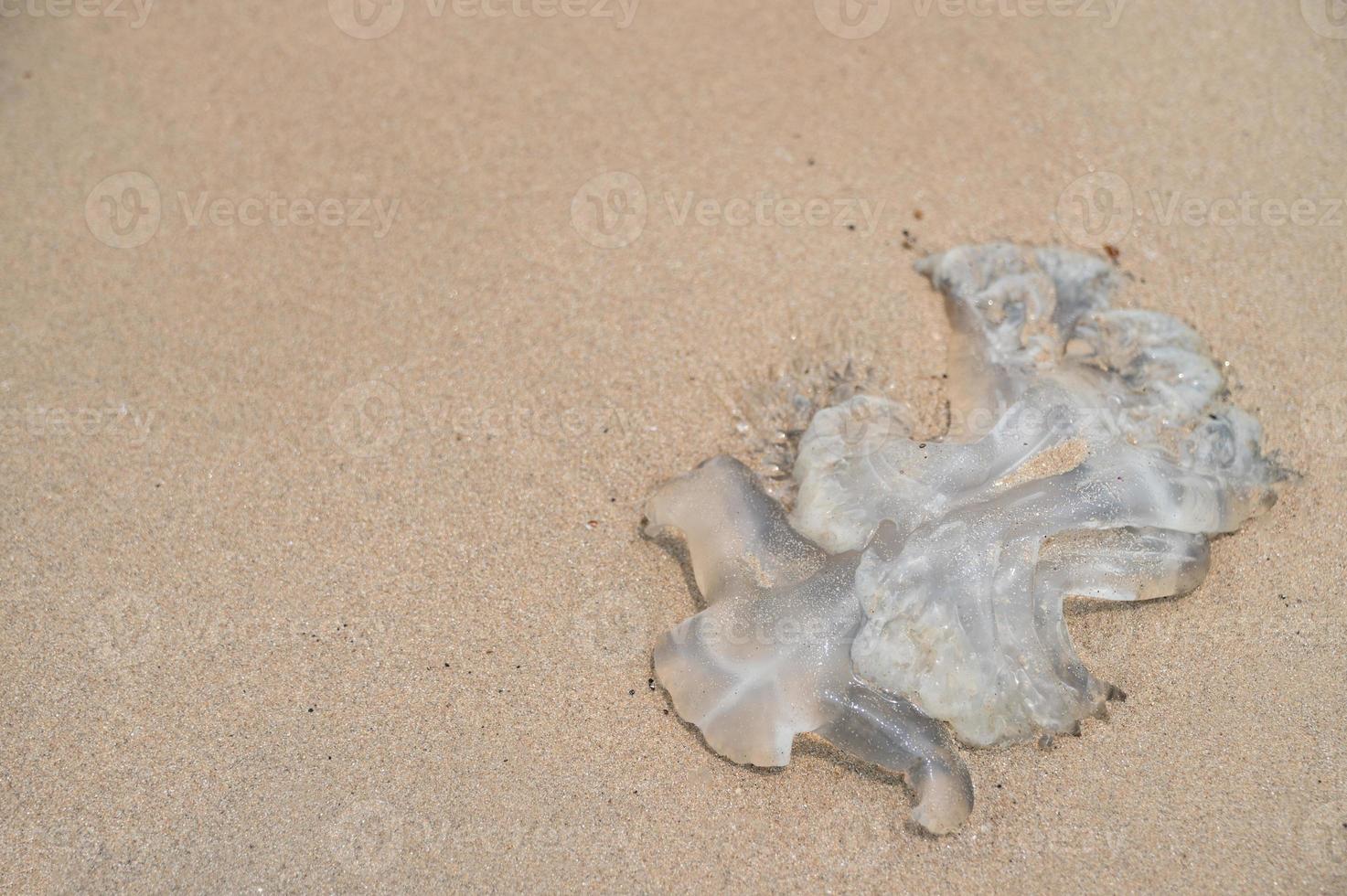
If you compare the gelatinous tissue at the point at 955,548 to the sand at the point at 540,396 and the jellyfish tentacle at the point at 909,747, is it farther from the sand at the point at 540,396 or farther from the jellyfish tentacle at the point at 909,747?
the sand at the point at 540,396

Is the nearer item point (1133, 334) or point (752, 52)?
point (1133, 334)

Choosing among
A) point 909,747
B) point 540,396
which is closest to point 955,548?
point 909,747

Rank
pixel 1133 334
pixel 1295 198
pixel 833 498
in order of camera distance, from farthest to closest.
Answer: pixel 1295 198, pixel 1133 334, pixel 833 498

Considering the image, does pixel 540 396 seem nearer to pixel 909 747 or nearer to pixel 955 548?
pixel 955 548

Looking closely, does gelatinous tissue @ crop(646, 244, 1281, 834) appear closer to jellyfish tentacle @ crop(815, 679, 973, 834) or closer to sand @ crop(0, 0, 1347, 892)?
jellyfish tentacle @ crop(815, 679, 973, 834)

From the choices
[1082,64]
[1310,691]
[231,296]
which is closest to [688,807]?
[1310,691]

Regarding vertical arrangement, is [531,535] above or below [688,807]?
above

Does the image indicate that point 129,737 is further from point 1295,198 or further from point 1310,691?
point 1295,198

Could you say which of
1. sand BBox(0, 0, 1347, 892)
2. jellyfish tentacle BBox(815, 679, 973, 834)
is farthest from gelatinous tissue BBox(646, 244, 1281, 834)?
sand BBox(0, 0, 1347, 892)
